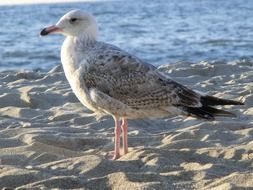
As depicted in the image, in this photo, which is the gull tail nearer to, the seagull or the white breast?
the seagull

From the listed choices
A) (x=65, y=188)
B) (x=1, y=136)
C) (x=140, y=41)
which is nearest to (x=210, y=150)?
(x=65, y=188)

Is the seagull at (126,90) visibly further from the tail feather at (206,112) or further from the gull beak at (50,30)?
the gull beak at (50,30)

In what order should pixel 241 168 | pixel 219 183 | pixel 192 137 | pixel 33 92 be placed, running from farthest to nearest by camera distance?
pixel 33 92 < pixel 192 137 < pixel 241 168 < pixel 219 183

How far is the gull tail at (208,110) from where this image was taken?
564cm

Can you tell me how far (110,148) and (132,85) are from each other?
0.66 meters

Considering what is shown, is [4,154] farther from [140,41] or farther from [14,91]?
[140,41]

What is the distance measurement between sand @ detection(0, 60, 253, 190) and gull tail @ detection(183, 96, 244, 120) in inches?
10.6

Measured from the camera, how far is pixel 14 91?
30.0 feet

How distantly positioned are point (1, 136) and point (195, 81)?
13.7ft

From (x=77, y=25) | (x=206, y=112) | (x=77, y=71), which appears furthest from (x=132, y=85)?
(x=77, y=25)

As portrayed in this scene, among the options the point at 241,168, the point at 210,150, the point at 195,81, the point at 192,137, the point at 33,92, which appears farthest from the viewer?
the point at 195,81

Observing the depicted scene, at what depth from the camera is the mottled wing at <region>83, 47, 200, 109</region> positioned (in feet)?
18.8

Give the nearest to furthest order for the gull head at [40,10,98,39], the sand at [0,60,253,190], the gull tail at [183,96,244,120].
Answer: the sand at [0,60,253,190]
the gull tail at [183,96,244,120]
the gull head at [40,10,98,39]

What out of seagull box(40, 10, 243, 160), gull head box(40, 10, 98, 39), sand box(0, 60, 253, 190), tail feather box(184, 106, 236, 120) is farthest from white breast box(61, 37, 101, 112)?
tail feather box(184, 106, 236, 120)
